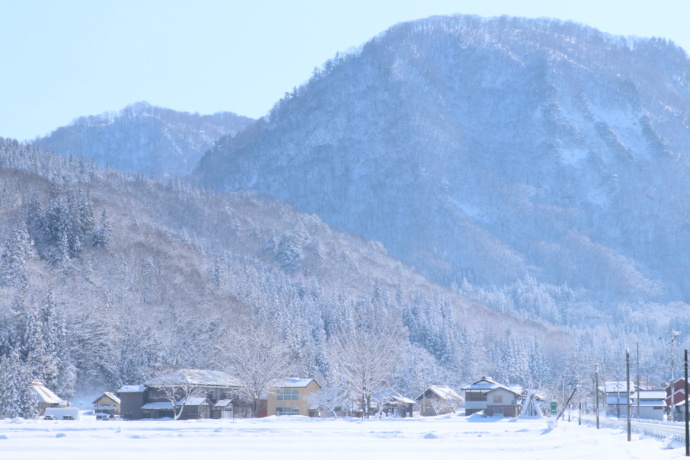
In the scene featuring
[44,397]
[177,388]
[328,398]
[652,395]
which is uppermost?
[177,388]

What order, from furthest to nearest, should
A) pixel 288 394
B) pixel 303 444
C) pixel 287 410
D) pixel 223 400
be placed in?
pixel 287 410 → pixel 288 394 → pixel 223 400 → pixel 303 444

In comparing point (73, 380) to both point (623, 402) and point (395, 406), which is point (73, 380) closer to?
point (395, 406)

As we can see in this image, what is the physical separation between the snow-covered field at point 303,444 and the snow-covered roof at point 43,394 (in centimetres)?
4034

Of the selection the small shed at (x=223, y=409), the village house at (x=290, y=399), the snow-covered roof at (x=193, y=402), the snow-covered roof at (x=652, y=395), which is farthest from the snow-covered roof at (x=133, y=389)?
the snow-covered roof at (x=652, y=395)

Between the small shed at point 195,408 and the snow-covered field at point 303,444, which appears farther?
the small shed at point 195,408

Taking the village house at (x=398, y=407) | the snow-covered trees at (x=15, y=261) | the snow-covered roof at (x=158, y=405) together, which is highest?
the snow-covered trees at (x=15, y=261)

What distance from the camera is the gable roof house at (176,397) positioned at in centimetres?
10275

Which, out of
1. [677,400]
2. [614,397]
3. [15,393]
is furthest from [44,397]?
[614,397]

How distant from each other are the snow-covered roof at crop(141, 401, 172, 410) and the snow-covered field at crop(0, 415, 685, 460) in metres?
37.3

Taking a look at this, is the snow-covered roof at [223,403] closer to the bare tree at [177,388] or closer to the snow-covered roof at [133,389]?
the bare tree at [177,388]

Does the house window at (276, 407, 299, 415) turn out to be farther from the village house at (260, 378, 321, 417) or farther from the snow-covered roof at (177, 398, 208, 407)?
the snow-covered roof at (177, 398, 208, 407)

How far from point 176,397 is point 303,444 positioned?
54636 millimetres

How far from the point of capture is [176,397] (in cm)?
10425

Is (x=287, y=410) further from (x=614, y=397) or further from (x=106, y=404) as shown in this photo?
(x=614, y=397)
